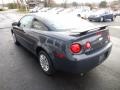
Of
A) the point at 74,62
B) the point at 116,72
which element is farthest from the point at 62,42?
the point at 116,72

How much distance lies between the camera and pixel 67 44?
3.14 m

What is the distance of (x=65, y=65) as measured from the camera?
3.28 meters

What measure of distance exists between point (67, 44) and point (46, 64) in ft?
3.57

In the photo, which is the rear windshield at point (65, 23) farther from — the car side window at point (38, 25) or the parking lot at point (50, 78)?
the parking lot at point (50, 78)

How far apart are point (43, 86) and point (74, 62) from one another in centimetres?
93

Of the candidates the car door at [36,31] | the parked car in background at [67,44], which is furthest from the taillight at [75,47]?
the car door at [36,31]

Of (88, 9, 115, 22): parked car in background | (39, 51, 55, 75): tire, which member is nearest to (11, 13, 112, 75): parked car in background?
(39, 51, 55, 75): tire

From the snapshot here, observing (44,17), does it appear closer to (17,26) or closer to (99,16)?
(17,26)

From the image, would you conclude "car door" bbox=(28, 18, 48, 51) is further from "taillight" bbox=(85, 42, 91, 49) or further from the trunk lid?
"taillight" bbox=(85, 42, 91, 49)

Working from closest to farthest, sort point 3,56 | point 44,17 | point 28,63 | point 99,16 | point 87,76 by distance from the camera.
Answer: point 87,76 → point 44,17 → point 28,63 → point 3,56 → point 99,16

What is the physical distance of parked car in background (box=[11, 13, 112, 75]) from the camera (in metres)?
3.17

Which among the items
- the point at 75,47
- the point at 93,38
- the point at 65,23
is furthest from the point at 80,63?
the point at 65,23

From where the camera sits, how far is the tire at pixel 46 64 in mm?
3762

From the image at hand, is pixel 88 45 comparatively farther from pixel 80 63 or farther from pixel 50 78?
pixel 50 78
